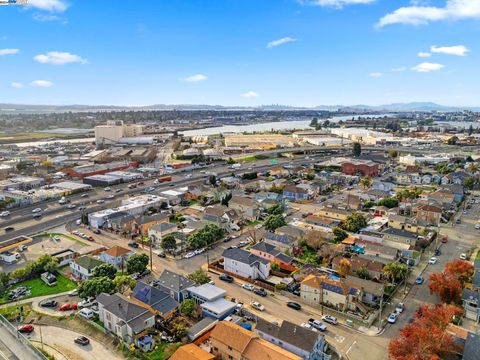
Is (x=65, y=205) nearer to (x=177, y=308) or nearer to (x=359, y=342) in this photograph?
(x=177, y=308)

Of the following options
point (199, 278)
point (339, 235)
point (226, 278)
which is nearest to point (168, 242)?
point (226, 278)

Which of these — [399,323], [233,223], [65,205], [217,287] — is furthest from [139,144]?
[399,323]

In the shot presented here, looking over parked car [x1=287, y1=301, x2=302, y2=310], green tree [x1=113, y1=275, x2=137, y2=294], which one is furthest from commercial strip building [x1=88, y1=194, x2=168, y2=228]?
parked car [x1=287, y1=301, x2=302, y2=310]

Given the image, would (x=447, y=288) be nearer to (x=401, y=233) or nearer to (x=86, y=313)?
(x=401, y=233)

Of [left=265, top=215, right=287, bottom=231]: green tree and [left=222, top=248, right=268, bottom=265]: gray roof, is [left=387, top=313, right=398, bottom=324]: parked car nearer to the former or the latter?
[left=222, top=248, right=268, bottom=265]: gray roof

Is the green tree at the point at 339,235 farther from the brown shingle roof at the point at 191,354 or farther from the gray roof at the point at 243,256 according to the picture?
the brown shingle roof at the point at 191,354

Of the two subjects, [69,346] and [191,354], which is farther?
[69,346]
